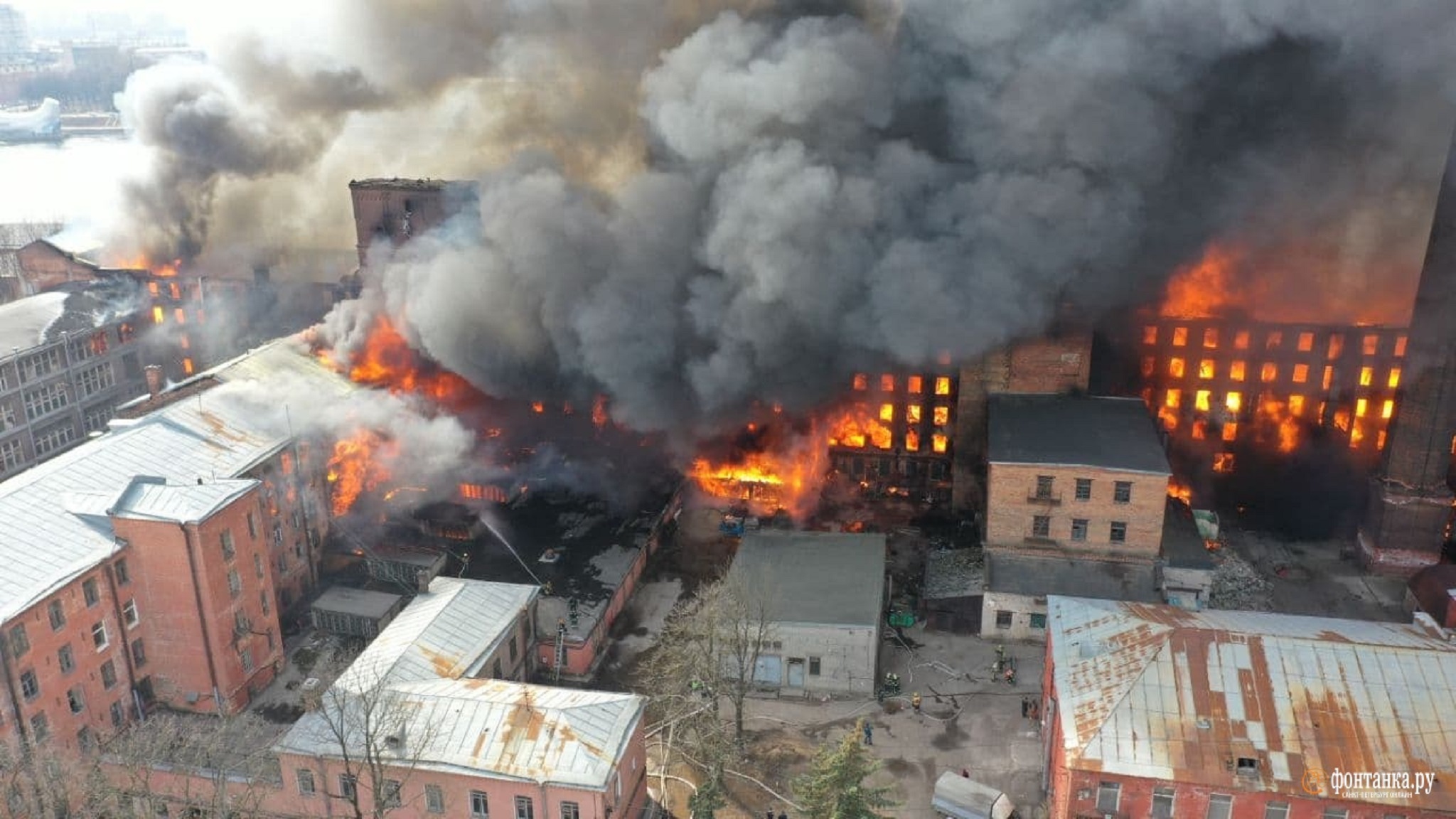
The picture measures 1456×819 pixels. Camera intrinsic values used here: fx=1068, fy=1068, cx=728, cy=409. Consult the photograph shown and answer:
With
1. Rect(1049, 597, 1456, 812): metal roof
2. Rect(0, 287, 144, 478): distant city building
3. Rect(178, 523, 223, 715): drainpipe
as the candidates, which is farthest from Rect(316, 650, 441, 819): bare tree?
Rect(0, 287, 144, 478): distant city building

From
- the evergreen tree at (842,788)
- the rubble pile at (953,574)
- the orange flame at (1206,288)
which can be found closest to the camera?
the evergreen tree at (842,788)

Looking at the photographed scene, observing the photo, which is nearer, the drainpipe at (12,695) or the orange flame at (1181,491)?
the drainpipe at (12,695)

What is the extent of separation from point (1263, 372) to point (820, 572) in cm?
2617

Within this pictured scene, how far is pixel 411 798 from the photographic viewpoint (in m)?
27.7

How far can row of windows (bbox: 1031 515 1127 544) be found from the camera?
129ft

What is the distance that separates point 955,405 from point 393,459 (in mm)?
24851

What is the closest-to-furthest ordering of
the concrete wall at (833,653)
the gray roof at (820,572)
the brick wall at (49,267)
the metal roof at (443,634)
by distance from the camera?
the metal roof at (443,634) < the concrete wall at (833,653) < the gray roof at (820,572) < the brick wall at (49,267)

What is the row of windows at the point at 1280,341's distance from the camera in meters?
48.6

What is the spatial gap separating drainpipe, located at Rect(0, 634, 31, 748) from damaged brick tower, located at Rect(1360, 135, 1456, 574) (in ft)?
153

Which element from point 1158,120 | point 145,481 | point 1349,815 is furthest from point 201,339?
point 1349,815

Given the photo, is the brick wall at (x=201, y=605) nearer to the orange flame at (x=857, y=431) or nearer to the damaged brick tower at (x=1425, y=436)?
the orange flame at (x=857, y=431)

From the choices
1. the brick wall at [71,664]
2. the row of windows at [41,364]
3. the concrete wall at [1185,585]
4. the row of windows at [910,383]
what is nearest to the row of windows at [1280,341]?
the row of windows at [910,383]

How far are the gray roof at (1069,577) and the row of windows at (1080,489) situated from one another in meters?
2.41

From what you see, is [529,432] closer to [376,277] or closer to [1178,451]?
[376,277]
